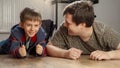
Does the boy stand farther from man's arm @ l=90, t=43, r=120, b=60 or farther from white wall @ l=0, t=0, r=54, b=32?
white wall @ l=0, t=0, r=54, b=32

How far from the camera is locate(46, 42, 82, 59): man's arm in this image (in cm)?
150

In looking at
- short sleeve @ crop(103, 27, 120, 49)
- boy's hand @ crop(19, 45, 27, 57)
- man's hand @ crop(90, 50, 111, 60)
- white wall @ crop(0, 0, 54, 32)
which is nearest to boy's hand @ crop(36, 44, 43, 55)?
boy's hand @ crop(19, 45, 27, 57)

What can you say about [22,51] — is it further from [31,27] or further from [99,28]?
[99,28]

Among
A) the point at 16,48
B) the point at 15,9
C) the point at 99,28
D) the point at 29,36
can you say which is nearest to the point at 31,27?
the point at 29,36

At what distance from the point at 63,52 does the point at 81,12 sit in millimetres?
292

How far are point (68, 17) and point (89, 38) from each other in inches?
10.0

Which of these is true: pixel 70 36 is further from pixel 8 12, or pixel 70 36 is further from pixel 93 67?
pixel 8 12

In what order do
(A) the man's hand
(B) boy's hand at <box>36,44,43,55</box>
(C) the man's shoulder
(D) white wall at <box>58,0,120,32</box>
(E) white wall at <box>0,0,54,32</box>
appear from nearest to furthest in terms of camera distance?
(A) the man's hand < (B) boy's hand at <box>36,44,43,55</box> < (C) the man's shoulder < (D) white wall at <box>58,0,120,32</box> < (E) white wall at <box>0,0,54,32</box>

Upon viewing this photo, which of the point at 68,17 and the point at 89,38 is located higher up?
the point at 68,17

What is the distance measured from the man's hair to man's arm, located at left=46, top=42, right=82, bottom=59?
202 mm

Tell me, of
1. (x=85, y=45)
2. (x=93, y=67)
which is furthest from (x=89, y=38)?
(x=93, y=67)

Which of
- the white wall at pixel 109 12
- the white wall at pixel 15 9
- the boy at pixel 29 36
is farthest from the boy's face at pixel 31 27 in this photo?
the white wall at pixel 15 9

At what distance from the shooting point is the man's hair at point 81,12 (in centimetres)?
162

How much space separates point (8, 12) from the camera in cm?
412
